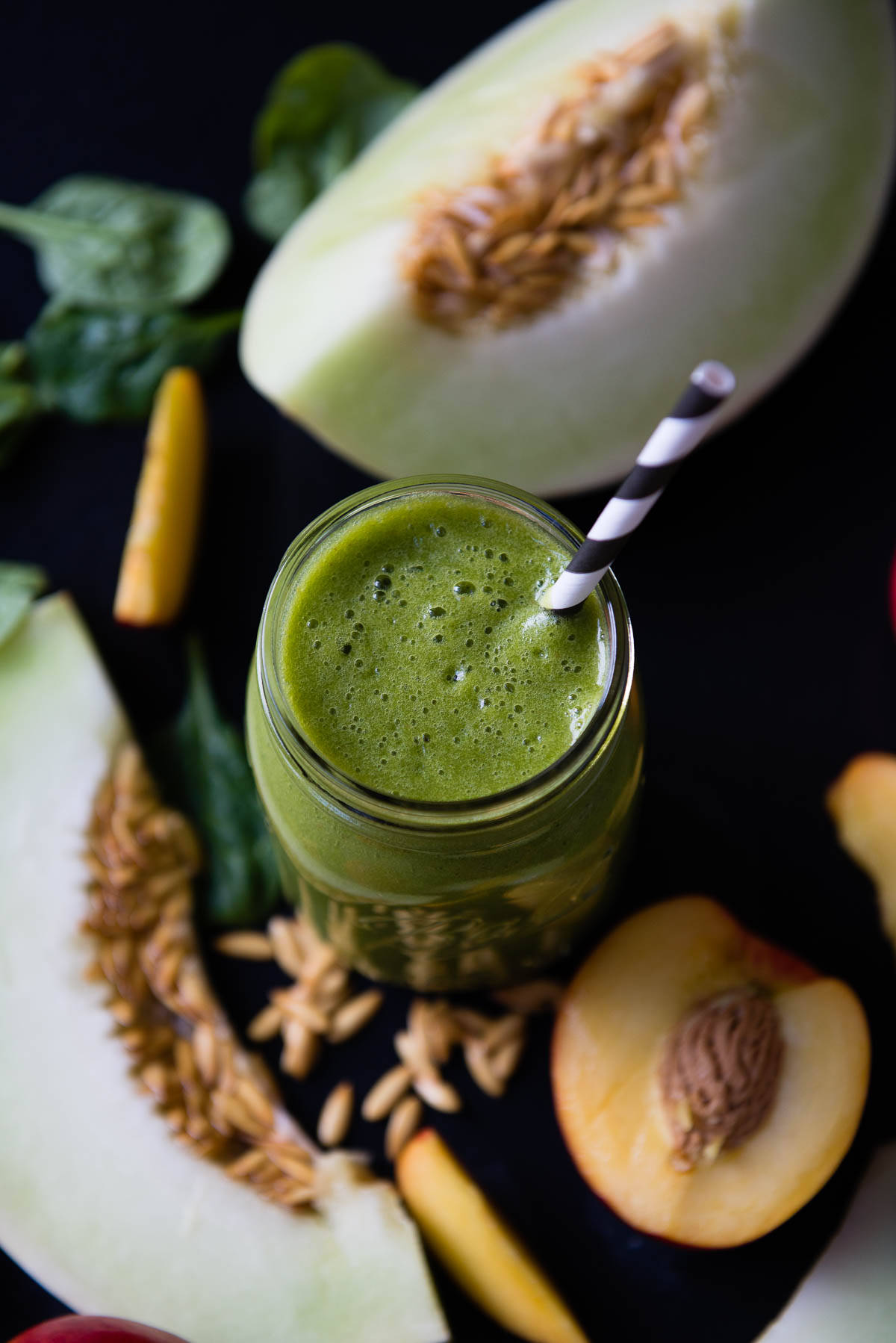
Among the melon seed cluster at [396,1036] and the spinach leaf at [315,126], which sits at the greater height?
the spinach leaf at [315,126]

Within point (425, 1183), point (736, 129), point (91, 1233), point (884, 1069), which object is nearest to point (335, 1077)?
point (425, 1183)

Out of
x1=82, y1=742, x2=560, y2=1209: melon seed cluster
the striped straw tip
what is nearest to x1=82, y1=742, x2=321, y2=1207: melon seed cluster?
x1=82, y1=742, x2=560, y2=1209: melon seed cluster

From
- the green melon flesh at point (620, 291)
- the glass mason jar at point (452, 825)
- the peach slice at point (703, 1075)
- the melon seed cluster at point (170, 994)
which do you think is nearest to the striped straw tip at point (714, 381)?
the glass mason jar at point (452, 825)

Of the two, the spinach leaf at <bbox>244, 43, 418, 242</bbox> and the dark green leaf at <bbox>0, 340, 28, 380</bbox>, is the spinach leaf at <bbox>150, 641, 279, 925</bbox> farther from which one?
the spinach leaf at <bbox>244, 43, 418, 242</bbox>

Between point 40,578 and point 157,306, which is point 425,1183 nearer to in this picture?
point 40,578

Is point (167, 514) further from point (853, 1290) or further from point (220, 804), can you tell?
point (853, 1290)

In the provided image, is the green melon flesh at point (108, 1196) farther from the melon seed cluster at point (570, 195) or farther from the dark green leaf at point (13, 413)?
the melon seed cluster at point (570, 195)
